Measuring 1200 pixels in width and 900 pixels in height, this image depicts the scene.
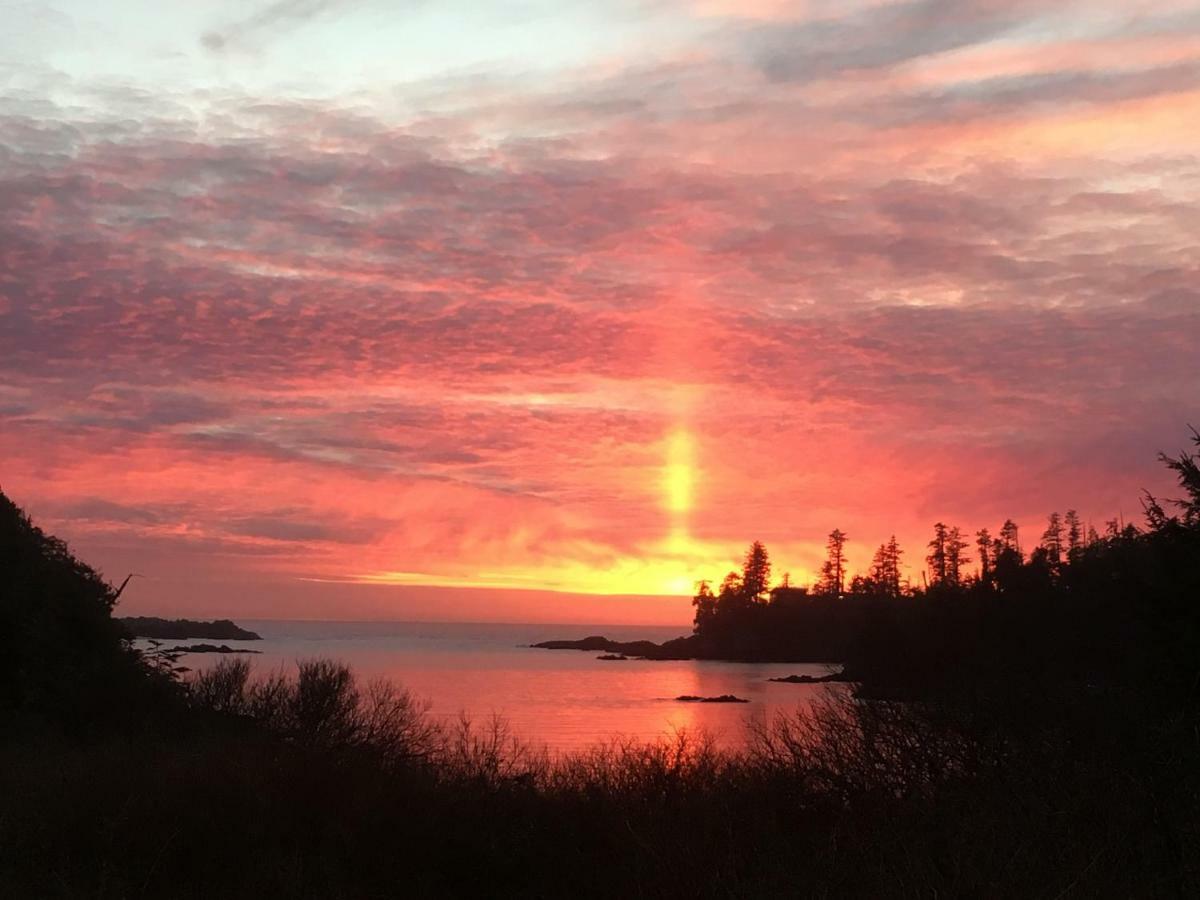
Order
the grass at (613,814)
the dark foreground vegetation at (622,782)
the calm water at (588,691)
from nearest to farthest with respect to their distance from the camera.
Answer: the grass at (613,814) < the dark foreground vegetation at (622,782) < the calm water at (588,691)

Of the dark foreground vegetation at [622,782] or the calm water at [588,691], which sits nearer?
the dark foreground vegetation at [622,782]

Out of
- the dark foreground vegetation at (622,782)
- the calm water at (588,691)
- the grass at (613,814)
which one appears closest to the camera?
the grass at (613,814)

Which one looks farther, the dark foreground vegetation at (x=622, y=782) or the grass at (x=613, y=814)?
the dark foreground vegetation at (x=622, y=782)

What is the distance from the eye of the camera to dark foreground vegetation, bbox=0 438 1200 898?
13.5 metres

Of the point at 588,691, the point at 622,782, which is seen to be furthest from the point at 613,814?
the point at 588,691

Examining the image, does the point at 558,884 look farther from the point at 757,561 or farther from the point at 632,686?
the point at 757,561

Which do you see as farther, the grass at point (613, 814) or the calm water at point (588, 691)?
the calm water at point (588, 691)

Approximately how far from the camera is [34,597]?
37000mm

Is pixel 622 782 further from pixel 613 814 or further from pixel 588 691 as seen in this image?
pixel 588 691

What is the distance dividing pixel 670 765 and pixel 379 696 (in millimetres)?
12046

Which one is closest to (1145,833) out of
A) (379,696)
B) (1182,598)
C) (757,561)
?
(1182,598)

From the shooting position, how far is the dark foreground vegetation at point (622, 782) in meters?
13.5

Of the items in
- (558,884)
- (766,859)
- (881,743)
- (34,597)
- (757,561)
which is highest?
(757,561)

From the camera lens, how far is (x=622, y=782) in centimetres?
2688
